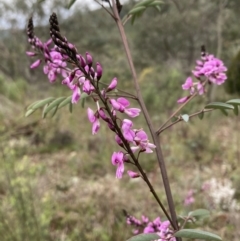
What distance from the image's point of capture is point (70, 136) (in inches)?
253

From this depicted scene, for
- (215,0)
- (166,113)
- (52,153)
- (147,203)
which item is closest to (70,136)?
(52,153)

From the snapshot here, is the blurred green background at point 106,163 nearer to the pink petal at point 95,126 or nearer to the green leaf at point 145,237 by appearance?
the green leaf at point 145,237

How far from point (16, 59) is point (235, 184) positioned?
13689 millimetres

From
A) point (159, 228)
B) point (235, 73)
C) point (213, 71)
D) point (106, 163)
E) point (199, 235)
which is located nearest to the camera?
point (199, 235)

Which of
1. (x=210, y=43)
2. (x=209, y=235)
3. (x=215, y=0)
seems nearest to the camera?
(x=209, y=235)

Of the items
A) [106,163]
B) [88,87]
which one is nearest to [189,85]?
[88,87]

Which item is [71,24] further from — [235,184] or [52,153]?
[235,184]

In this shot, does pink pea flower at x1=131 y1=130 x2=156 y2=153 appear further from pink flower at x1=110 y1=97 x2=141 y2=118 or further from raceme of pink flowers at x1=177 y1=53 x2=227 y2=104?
raceme of pink flowers at x1=177 y1=53 x2=227 y2=104

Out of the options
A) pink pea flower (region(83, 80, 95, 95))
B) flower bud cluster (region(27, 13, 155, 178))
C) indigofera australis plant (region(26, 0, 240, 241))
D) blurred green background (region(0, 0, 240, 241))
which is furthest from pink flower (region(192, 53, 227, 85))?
blurred green background (region(0, 0, 240, 241))

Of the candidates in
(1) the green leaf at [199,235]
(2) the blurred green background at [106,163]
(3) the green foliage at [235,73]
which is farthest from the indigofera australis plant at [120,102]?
(3) the green foliage at [235,73]

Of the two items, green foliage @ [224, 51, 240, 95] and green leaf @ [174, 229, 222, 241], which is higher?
green foliage @ [224, 51, 240, 95]

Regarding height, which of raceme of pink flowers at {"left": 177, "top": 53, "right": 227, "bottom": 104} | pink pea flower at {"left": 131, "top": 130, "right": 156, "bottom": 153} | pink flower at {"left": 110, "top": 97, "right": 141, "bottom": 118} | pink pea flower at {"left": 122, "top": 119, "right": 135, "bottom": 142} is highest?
raceme of pink flowers at {"left": 177, "top": 53, "right": 227, "bottom": 104}

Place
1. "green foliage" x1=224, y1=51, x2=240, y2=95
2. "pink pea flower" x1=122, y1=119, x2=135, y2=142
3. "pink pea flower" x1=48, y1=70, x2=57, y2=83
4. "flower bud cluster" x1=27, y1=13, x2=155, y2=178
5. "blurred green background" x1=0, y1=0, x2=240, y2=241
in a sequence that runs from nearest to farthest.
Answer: "flower bud cluster" x1=27, y1=13, x2=155, y2=178 < "pink pea flower" x1=122, y1=119, x2=135, y2=142 < "pink pea flower" x1=48, y1=70, x2=57, y2=83 < "blurred green background" x1=0, y1=0, x2=240, y2=241 < "green foliage" x1=224, y1=51, x2=240, y2=95

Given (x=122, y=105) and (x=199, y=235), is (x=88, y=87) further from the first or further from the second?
(x=199, y=235)
